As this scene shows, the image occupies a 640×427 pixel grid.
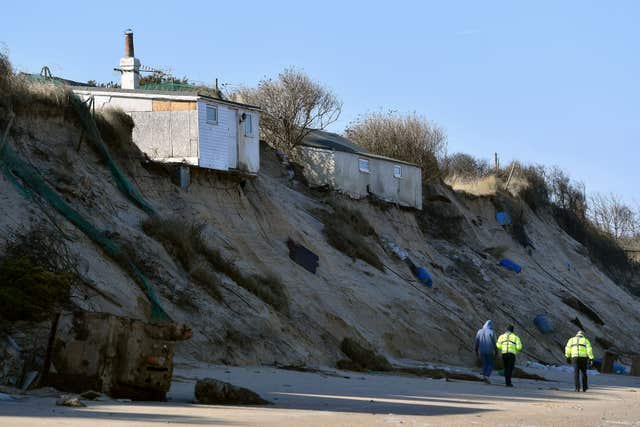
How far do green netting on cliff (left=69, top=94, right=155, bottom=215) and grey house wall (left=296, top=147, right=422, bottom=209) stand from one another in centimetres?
1296

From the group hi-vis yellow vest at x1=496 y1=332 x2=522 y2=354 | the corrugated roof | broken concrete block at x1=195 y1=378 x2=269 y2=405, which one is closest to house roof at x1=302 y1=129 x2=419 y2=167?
the corrugated roof

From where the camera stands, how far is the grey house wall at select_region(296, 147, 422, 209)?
4216 cm

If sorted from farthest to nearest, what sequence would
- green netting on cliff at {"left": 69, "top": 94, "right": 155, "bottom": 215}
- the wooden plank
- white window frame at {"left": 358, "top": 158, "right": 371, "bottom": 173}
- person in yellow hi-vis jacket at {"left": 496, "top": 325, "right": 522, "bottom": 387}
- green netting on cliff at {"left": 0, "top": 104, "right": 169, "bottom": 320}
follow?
white window frame at {"left": 358, "top": 158, "right": 371, "bottom": 173}
the wooden plank
green netting on cliff at {"left": 69, "top": 94, "right": 155, "bottom": 215}
person in yellow hi-vis jacket at {"left": 496, "top": 325, "right": 522, "bottom": 387}
green netting on cliff at {"left": 0, "top": 104, "right": 169, "bottom": 320}

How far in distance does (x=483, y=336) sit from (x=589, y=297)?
91.6 ft

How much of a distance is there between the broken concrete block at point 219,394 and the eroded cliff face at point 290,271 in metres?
4.08

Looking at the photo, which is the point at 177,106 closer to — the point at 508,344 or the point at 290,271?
the point at 290,271

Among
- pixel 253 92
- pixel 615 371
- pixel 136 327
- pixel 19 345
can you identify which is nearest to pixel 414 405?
pixel 136 327

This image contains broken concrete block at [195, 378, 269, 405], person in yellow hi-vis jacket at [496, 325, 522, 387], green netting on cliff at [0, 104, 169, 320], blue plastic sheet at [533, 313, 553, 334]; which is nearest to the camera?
broken concrete block at [195, 378, 269, 405]

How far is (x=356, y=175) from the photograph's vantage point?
4309 cm

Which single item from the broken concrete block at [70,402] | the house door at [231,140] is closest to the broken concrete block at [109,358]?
the broken concrete block at [70,402]

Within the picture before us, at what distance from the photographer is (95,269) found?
2319 cm

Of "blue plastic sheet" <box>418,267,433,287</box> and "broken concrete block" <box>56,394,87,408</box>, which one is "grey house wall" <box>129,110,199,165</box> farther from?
"broken concrete block" <box>56,394,87,408</box>

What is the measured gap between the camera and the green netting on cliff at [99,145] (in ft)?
96.4

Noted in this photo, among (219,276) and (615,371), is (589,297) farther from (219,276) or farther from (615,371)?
(219,276)
